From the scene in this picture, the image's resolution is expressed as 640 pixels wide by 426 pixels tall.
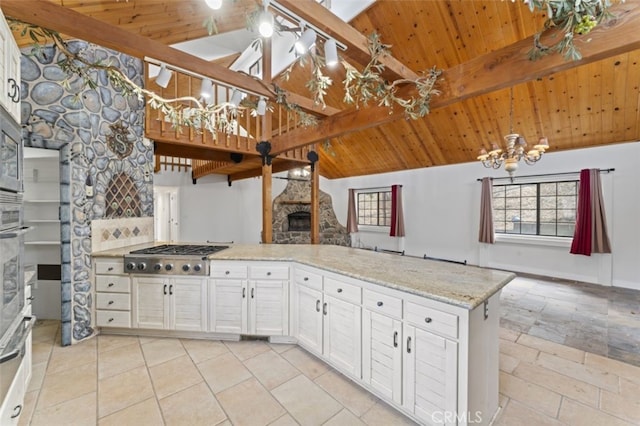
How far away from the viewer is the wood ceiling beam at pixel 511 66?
62.0 inches

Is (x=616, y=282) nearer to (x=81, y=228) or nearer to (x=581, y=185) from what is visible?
(x=581, y=185)

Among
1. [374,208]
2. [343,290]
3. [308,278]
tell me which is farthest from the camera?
[374,208]

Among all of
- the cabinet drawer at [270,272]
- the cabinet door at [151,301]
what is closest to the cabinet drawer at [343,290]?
the cabinet drawer at [270,272]

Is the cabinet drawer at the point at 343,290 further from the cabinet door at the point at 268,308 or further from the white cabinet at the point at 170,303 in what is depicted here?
the white cabinet at the point at 170,303

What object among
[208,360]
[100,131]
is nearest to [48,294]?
[100,131]

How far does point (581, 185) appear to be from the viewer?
4.69 m

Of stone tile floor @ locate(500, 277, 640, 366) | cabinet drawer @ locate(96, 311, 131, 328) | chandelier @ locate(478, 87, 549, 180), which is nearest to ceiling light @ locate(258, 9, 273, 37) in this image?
cabinet drawer @ locate(96, 311, 131, 328)

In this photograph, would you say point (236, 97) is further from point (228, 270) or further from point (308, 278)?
point (308, 278)

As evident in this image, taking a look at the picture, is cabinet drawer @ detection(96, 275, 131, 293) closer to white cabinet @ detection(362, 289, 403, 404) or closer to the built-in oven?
the built-in oven

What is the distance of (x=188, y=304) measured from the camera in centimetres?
271

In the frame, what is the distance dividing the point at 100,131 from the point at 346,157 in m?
5.83

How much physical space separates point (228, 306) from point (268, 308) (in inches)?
15.9

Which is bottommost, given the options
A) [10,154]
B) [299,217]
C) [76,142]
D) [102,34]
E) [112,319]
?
[112,319]

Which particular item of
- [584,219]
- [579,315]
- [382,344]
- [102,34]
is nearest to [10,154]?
[102,34]
